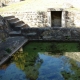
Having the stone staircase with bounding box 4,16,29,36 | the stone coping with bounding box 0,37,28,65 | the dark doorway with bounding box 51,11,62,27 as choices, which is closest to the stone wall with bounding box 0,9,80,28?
the stone staircase with bounding box 4,16,29,36

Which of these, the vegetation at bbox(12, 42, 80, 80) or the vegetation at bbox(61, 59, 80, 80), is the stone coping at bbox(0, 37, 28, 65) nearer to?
the vegetation at bbox(12, 42, 80, 80)

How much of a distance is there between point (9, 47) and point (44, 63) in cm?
257

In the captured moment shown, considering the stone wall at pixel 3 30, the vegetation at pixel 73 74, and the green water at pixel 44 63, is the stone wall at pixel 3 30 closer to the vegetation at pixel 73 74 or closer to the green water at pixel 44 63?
the green water at pixel 44 63

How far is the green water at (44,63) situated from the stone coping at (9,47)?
0.77ft

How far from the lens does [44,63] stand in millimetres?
9258

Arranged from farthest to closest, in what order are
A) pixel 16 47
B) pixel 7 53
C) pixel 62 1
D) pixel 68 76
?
1. pixel 62 1
2. pixel 16 47
3. pixel 7 53
4. pixel 68 76

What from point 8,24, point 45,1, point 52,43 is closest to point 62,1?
point 45,1

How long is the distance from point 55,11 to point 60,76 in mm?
11634

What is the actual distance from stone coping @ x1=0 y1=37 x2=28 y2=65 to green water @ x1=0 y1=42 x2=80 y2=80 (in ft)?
0.77

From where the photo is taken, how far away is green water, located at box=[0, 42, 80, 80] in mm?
7766

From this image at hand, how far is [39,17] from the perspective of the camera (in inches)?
701

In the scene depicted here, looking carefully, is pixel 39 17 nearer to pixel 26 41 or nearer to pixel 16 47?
pixel 26 41

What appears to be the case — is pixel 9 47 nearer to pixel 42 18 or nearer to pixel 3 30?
pixel 3 30

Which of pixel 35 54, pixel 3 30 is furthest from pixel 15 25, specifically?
pixel 35 54
